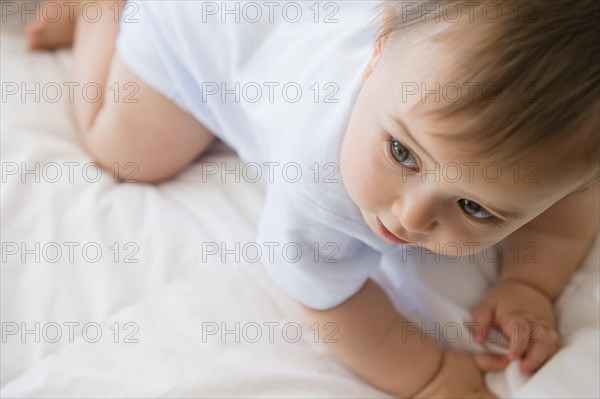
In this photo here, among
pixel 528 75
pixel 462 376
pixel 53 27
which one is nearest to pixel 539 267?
pixel 462 376

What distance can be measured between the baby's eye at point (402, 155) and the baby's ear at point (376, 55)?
0.27ft

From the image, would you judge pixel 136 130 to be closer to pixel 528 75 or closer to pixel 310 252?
pixel 310 252

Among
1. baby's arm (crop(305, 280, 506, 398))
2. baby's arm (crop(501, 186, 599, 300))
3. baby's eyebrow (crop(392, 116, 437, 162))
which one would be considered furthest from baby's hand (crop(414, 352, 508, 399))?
baby's eyebrow (crop(392, 116, 437, 162))

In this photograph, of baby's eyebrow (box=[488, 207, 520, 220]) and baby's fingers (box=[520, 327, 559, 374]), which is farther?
baby's fingers (box=[520, 327, 559, 374])

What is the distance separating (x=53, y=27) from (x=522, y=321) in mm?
750

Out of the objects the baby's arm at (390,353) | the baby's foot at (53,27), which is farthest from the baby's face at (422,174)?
the baby's foot at (53,27)

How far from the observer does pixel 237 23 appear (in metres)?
0.78

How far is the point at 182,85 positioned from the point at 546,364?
1.77ft

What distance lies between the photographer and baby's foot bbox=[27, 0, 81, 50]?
3.21ft

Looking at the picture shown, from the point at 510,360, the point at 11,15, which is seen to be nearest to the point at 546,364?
the point at 510,360

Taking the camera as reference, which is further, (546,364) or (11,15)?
(11,15)

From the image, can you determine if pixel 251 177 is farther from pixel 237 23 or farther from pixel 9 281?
pixel 9 281

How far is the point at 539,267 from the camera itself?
31.7 inches

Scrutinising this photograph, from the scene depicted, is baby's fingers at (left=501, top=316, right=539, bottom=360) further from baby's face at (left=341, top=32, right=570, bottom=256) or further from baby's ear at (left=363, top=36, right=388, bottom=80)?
baby's ear at (left=363, top=36, right=388, bottom=80)
